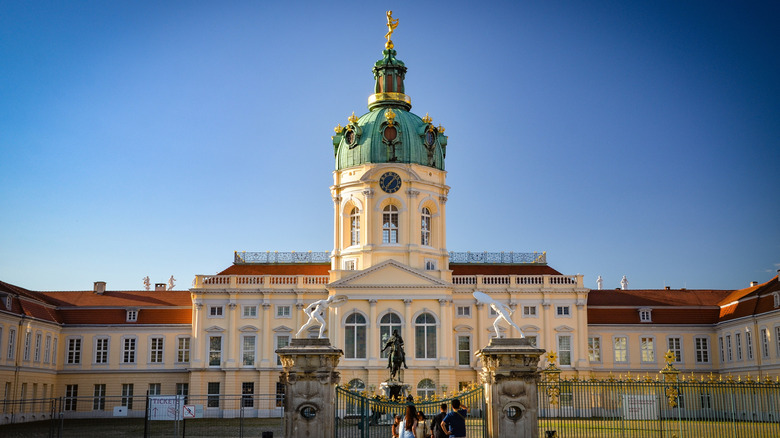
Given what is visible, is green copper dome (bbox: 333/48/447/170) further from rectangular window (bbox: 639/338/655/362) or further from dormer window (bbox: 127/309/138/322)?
rectangular window (bbox: 639/338/655/362)

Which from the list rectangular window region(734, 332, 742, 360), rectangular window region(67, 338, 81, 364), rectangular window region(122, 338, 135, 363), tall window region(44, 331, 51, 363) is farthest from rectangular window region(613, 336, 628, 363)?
tall window region(44, 331, 51, 363)

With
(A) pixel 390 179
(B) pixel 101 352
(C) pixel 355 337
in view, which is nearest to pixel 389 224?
(A) pixel 390 179

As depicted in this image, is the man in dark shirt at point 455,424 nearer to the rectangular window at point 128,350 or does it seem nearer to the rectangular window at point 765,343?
the rectangular window at point 765,343

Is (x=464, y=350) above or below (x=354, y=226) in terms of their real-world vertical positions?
below

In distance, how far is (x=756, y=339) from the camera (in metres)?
61.0

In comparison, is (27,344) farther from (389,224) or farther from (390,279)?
(389,224)

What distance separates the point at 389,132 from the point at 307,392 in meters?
44.5

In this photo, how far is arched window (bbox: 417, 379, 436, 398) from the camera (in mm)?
63250

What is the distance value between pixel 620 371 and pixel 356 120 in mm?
29087

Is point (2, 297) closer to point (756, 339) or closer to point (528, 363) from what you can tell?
point (528, 363)

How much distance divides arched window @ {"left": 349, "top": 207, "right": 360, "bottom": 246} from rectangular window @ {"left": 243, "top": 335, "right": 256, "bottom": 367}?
10.9 metres

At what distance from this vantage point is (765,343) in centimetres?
5988

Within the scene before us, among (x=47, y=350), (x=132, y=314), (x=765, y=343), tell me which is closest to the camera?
(x=765, y=343)

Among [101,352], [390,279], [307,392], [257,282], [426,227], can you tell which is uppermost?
[426,227]
